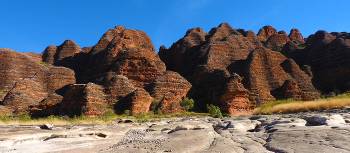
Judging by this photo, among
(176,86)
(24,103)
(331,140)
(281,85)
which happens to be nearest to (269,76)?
(281,85)

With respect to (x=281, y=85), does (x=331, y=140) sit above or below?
below

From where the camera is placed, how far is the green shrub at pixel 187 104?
55.2 metres

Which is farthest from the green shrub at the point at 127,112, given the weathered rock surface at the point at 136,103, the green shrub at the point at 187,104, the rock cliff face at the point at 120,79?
the green shrub at the point at 187,104

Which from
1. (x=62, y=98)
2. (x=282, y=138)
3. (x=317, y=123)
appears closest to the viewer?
(x=282, y=138)

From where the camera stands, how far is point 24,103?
55.0 meters

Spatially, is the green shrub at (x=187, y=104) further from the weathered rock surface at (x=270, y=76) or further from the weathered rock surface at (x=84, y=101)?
the weathered rock surface at (x=84, y=101)

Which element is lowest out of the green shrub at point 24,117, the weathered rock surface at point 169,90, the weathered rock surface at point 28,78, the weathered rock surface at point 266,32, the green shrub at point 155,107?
the green shrub at point 24,117

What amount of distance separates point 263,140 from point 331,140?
180cm

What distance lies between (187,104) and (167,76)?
543cm

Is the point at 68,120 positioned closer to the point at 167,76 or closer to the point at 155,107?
the point at 155,107

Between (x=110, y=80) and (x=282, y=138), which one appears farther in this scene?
(x=110, y=80)

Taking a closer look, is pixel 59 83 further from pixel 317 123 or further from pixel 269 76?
pixel 317 123

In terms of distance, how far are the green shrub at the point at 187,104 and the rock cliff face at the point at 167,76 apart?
0.88m

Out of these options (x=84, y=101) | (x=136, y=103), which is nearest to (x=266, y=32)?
(x=136, y=103)
